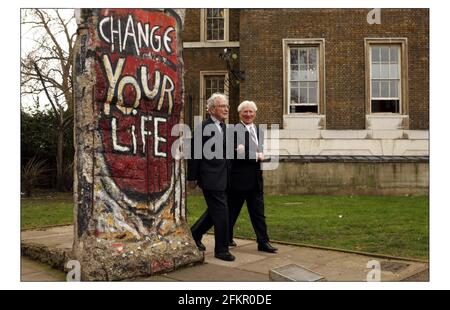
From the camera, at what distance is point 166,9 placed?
482 cm

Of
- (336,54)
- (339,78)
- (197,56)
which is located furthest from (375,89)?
(197,56)

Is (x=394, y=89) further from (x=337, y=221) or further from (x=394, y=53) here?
(x=337, y=221)

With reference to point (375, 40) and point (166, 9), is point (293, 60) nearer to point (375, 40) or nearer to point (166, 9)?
point (375, 40)

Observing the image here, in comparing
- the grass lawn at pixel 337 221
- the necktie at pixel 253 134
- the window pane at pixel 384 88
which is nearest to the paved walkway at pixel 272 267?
the grass lawn at pixel 337 221

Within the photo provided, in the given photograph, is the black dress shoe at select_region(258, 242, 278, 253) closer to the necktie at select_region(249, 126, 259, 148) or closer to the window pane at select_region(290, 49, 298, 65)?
the necktie at select_region(249, 126, 259, 148)

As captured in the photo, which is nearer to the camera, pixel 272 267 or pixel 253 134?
pixel 272 267

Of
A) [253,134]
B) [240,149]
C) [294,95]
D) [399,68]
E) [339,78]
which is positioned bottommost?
[240,149]

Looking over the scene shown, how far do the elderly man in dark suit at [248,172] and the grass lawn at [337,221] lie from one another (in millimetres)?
956

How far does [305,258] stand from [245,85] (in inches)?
439

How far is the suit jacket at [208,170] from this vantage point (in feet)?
16.4

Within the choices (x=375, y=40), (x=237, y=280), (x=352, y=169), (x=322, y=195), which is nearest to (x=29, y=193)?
(x=322, y=195)

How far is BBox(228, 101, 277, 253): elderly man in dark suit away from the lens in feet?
18.0

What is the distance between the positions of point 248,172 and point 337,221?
333 cm

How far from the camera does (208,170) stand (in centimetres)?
502
